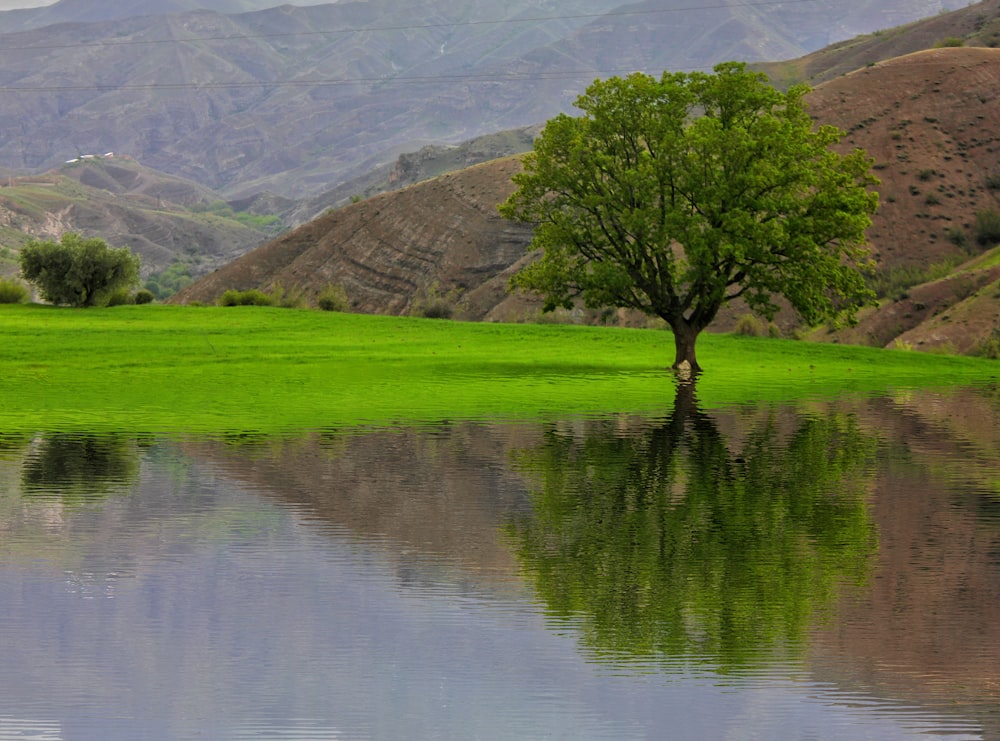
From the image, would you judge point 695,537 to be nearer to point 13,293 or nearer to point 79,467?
point 79,467

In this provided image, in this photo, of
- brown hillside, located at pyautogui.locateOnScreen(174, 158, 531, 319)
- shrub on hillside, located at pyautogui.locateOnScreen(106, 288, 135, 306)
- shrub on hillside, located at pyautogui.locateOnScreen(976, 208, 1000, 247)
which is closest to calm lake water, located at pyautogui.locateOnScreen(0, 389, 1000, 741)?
shrub on hillside, located at pyautogui.locateOnScreen(106, 288, 135, 306)

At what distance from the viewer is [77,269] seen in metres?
65.4

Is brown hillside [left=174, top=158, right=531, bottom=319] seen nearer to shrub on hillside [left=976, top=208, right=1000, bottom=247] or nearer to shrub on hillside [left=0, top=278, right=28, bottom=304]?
shrub on hillside [left=976, top=208, right=1000, bottom=247]

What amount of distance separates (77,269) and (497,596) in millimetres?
57583

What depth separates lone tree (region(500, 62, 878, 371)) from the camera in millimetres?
38375

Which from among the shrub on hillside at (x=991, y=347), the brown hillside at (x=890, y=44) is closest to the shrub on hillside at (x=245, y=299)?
the shrub on hillside at (x=991, y=347)

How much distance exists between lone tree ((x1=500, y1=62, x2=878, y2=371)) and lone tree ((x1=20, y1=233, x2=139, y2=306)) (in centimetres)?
3000


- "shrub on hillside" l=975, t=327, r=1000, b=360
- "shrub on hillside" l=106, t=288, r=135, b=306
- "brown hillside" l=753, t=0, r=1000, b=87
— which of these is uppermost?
"brown hillside" l=753, t=0, r=1000, b=87

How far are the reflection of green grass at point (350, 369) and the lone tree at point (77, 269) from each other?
246 cm

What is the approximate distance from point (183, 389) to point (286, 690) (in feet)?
80.7

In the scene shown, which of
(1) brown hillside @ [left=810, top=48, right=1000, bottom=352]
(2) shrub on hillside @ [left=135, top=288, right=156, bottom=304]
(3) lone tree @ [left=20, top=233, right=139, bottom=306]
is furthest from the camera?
(1) brown hillside @ [left=810, top=48, right=1000, bottom=352]

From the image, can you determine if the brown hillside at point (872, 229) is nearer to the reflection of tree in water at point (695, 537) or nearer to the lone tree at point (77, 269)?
the lone tree at point (77, 269)

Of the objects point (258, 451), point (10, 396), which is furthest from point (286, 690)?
point (10, 396)

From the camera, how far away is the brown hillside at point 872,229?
87.3m
